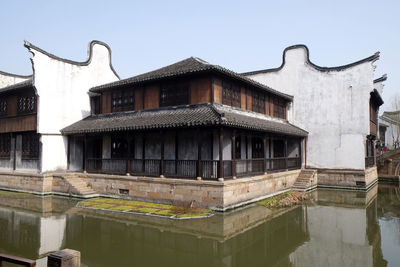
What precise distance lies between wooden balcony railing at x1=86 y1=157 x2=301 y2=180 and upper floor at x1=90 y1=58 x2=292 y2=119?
124 inches

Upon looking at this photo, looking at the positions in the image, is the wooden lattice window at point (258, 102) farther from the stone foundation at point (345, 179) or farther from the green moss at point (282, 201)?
the stone foundation at point (345, 179)

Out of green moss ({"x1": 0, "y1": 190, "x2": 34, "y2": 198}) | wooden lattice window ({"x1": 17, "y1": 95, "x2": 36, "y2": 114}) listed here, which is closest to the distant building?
wooden lattice window ({"x1": 17, "y1": 95, "x2": 36, "y2": 114})

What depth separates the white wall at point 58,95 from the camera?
18.7m

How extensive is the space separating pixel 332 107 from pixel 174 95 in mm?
12783

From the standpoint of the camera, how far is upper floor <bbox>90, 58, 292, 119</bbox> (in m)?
15.5

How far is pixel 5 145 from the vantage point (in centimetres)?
2177

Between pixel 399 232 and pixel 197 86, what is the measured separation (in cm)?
1035

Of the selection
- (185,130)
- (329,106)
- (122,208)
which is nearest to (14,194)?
(122,208)

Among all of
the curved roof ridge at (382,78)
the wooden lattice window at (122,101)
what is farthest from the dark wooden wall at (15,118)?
the curved roof ridge at (382,78)

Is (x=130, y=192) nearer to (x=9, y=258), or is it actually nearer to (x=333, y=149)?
(x=9, y=258)

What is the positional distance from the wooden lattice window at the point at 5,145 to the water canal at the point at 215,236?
25.8 feet

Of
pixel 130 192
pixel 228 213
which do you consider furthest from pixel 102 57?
pixel 228 213

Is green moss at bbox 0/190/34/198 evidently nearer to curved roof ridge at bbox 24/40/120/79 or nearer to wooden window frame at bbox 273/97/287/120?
curved roof ridge at bbox 24/40/120/79

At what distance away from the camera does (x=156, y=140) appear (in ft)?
57.3
